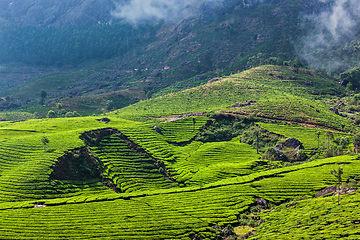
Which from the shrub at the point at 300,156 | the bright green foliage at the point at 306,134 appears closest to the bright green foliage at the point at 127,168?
the shrub at the point at 300,156

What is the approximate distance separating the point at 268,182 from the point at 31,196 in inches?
2648

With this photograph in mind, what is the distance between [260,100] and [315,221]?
111m

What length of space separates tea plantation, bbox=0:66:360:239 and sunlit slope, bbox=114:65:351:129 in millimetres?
1378

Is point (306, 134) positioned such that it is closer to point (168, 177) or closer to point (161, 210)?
point (168, 177)

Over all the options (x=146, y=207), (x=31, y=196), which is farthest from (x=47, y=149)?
(x=146, y=207)

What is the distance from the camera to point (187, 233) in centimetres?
6034

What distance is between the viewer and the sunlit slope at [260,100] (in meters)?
143

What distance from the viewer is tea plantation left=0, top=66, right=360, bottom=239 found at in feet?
199

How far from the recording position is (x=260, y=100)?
159 metres

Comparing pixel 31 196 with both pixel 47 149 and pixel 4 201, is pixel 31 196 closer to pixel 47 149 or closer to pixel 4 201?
pixel 4 201

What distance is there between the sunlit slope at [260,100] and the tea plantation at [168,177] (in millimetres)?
1378

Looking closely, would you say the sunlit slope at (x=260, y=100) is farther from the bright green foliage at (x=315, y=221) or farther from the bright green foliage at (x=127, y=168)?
the bright green foliage at (x=315, y=221)

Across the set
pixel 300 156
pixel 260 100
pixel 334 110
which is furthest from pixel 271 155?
pixel 334 110

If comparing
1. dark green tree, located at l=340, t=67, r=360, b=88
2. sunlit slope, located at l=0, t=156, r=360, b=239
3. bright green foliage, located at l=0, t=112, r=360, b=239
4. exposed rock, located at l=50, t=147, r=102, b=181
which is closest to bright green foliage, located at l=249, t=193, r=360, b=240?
sunlit slope, located at l=0, t=156, r=360, b=239
